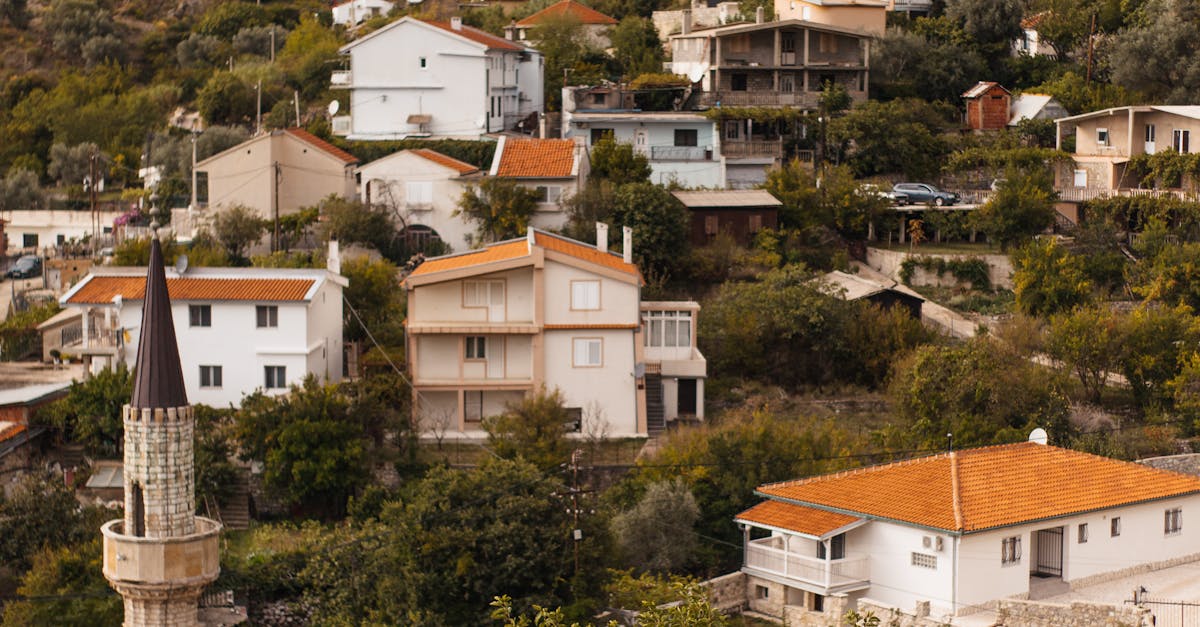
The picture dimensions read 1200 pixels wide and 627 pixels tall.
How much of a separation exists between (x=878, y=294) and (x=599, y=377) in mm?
7789

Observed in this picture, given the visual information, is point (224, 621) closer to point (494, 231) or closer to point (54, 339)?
point (54, 339)

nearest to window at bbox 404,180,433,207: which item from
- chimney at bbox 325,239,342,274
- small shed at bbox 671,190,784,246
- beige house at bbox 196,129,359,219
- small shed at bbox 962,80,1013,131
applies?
beige house at bbox 196,129,359,219

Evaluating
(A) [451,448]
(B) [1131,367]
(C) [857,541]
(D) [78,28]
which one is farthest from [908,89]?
(D) [78,28]

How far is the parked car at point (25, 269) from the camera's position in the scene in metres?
58.6

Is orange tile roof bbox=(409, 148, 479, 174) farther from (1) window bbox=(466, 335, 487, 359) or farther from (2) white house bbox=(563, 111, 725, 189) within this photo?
(1) window bbox=(466, 335, 487, 359)

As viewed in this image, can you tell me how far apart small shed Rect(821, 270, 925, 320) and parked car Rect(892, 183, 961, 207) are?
7.18 meters

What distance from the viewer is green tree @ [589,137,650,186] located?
52.9m

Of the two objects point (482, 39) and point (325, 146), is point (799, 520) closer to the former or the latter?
point (325, 146)

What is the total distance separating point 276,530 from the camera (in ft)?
121

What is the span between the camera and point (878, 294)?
4594 cm

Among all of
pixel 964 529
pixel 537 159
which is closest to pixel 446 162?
pixel 537 159

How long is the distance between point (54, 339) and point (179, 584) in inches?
819

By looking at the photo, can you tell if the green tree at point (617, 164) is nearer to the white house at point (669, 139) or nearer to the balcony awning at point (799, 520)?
the white house at point (669, 139)

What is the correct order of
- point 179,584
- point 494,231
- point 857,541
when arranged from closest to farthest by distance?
point 179,584 < point 857,541 < point 494,231
